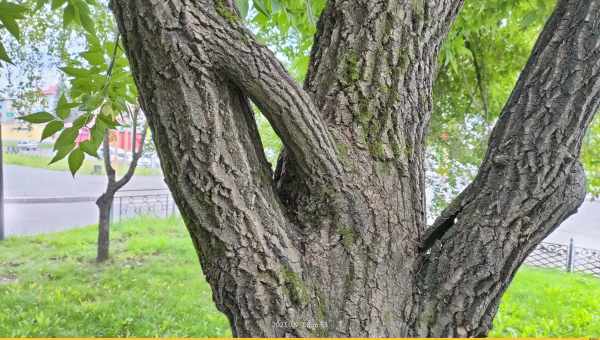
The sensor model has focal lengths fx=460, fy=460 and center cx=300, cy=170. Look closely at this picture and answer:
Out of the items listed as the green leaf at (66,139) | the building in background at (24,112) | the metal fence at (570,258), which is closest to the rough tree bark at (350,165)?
the green leaf at (66,139)

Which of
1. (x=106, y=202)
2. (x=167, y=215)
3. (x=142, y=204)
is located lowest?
(x=167, y=215)

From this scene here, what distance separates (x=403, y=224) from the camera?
0.77 meters

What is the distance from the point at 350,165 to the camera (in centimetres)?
75

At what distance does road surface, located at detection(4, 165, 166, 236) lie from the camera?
13.0ft

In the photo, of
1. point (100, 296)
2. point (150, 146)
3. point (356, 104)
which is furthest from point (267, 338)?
point (150, 146)

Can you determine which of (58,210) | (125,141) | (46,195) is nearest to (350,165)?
(125,141)

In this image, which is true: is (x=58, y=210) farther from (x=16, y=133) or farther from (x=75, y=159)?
(x=75, y=159)

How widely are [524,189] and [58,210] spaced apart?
14.4 ft

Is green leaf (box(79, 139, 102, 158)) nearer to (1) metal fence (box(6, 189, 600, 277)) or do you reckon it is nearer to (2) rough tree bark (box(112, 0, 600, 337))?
(2) rough tree bark (box(112, 0, 600, 337))

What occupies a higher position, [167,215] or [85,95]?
[85,95]

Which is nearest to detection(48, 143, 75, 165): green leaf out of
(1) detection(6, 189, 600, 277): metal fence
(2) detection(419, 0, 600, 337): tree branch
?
(2) detection(419, 0, 600, 337): tree branch

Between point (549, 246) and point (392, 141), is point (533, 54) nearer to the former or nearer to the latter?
point (392, 141)

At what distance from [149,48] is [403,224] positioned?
49 centimetres

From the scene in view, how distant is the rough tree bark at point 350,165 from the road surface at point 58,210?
3.74 m
